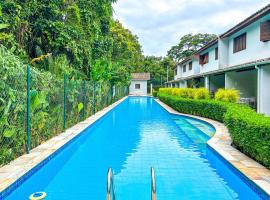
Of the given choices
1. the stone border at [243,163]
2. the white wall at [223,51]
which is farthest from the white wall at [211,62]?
the stone border at [243,163]

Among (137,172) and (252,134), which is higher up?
(252,134)

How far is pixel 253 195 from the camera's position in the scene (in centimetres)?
481

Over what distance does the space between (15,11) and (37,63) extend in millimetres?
3410

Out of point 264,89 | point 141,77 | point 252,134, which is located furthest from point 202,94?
point 141,77

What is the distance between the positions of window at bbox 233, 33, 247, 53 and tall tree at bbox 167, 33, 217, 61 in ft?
148

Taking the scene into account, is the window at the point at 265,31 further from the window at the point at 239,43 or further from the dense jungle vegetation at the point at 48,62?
the dense jungle vegetation at the point at 48,62

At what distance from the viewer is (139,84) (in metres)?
55.6

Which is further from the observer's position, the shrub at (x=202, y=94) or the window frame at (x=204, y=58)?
the window frame at (x=204, y=58)

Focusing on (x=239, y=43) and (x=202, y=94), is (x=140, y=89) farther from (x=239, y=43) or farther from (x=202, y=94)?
(x=202, y=94)

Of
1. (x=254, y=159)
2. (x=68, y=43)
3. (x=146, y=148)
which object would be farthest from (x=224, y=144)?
(x=68, y=43)

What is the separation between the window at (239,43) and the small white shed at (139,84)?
1405 inches

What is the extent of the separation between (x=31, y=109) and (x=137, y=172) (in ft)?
11.3

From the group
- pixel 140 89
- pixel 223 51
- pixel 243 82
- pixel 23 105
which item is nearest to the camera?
pixel 23 105

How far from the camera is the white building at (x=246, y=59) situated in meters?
12.5
